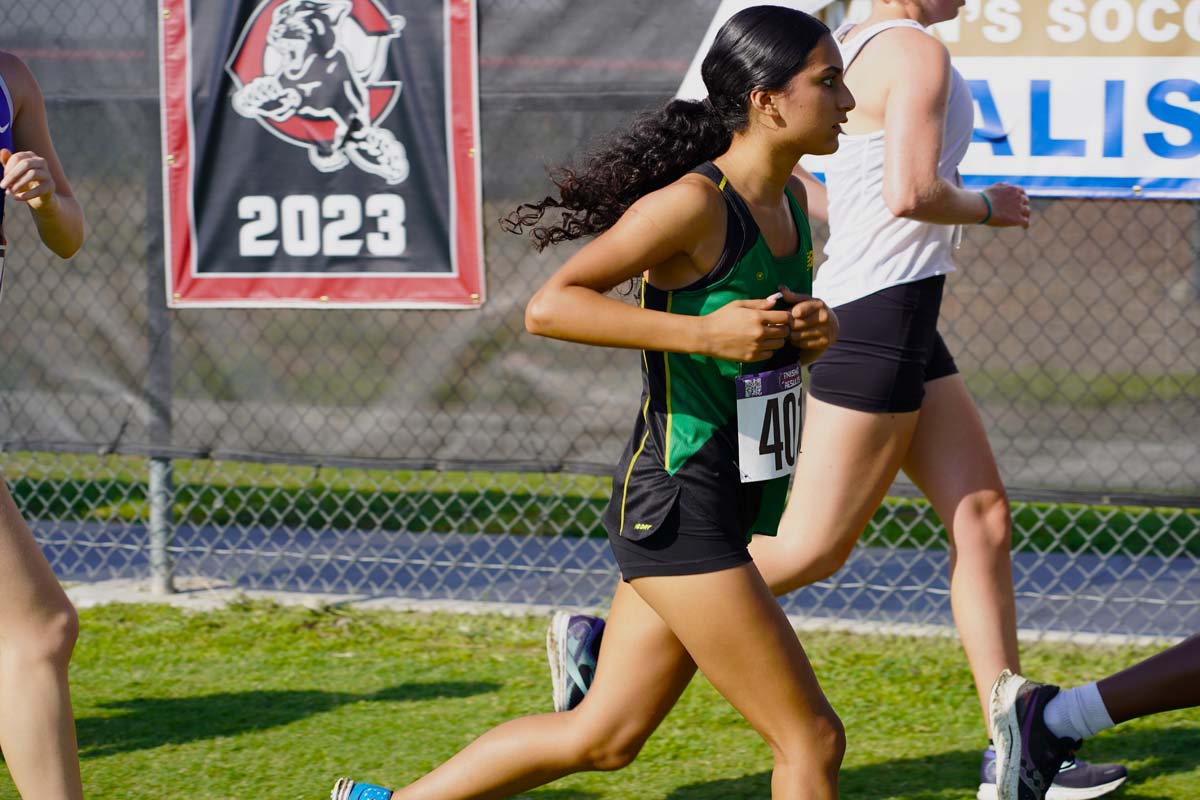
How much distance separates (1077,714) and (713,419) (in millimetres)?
1245

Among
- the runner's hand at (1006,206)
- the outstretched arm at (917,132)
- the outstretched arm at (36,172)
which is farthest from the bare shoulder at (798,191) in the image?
the outstretched arm at (36,172)

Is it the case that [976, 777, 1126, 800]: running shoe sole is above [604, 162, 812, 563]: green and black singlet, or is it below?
below

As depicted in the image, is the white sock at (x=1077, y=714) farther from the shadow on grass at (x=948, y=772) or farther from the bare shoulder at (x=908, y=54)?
the bare shoulder at (x=908, y=54)

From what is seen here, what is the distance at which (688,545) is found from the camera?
2.69 metres

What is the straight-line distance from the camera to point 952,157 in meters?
3.64

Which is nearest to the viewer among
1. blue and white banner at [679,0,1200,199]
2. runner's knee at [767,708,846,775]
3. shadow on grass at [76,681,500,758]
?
runner's knee at [767,708,846,775]

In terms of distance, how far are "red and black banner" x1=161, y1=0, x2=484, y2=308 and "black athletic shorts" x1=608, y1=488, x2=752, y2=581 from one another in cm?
250

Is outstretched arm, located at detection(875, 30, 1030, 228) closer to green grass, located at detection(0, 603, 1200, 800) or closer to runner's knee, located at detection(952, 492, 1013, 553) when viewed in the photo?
runner's knee, located at detection(952, 492, 1013, 553)

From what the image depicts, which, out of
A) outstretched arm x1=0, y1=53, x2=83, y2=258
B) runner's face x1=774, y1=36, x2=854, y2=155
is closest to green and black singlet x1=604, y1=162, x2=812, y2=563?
runner's face x1=774, y1=36, x2=854, y2=155

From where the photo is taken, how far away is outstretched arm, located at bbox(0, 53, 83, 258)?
288 cm

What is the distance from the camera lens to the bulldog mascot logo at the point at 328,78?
5.06 metres

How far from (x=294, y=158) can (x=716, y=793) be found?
8.39ft

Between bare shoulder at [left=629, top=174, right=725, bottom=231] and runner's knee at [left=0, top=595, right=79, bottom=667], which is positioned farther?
runner's knee at [left=0, top=595, right=79, bottom=667]

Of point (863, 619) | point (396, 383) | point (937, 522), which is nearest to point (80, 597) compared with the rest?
point (396, 383)
